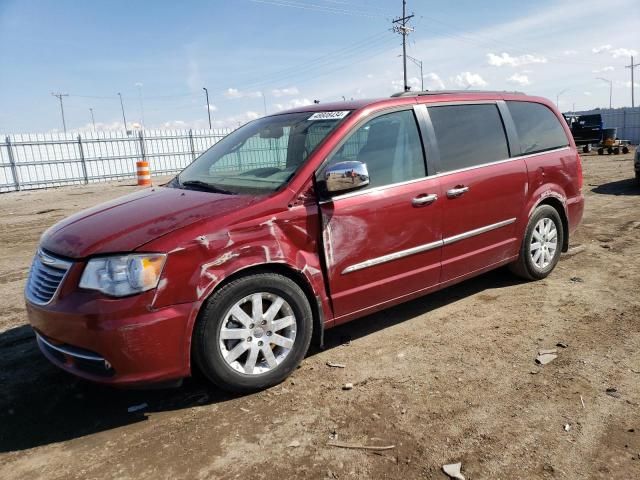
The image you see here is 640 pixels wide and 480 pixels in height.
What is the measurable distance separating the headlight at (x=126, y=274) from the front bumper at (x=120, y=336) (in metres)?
0.05

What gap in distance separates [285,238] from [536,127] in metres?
3.16

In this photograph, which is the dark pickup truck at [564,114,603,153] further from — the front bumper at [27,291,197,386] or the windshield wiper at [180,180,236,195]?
the front bumper at [27,291,197,386]

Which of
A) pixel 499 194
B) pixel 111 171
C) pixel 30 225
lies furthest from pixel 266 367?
pixel 111 171

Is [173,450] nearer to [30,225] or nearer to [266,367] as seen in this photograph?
[266,367]

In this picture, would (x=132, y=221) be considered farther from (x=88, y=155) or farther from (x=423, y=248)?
(x=88, y=155)

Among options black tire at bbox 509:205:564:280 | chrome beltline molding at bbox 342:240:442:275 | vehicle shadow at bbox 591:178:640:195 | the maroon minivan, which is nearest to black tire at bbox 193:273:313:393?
the maroon minivan

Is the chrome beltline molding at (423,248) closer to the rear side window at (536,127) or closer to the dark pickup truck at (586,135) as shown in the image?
the rear side window at (536,127)

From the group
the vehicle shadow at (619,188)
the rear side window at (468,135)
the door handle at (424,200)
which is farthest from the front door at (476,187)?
the vehicle shadow at (619,188)

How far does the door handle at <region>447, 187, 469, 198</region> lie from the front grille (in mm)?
2752

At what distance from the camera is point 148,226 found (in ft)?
9.68

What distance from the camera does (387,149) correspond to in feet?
12.3

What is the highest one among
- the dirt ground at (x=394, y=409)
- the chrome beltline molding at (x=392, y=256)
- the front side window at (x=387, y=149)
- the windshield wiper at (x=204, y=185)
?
the front side window at (x=387, y=149)

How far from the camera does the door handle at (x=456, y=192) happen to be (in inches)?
156

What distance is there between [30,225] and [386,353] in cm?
964
